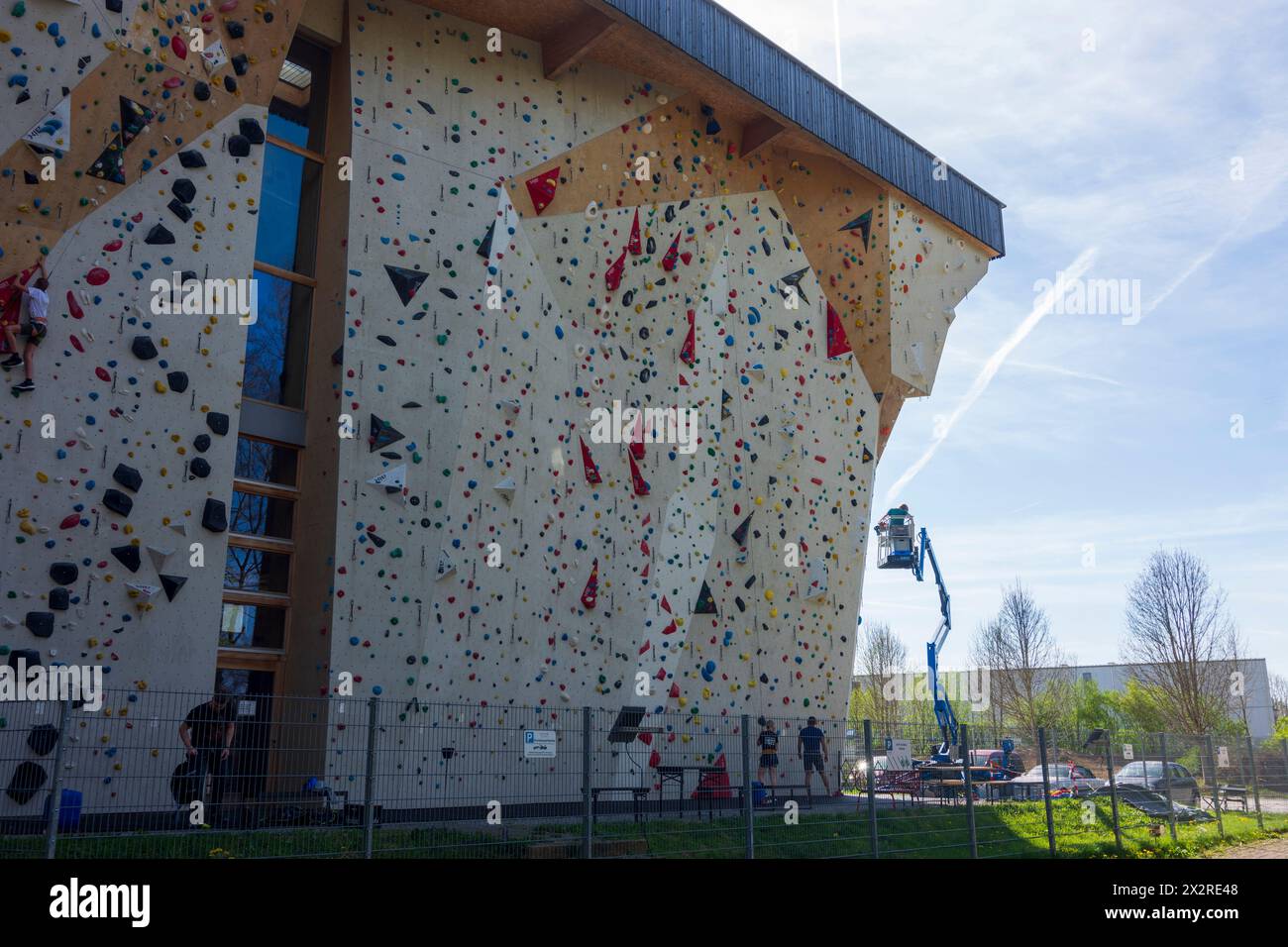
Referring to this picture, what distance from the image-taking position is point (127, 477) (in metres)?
12.2

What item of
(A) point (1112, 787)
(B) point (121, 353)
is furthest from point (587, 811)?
(A) point (1112, 787)

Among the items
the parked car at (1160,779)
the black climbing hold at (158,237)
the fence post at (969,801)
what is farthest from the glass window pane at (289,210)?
the parked car at (1160,779)

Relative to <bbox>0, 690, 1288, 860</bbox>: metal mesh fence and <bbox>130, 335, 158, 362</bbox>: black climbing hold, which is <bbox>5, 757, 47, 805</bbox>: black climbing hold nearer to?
<bbox>0, 690, 1288, 860</bbox>: metal mesh fence

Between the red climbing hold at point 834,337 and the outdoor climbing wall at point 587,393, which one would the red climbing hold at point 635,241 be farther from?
the red climbing hold at point 834,337

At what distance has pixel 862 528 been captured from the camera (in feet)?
72.2

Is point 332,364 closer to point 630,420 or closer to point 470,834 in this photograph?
point 630,420

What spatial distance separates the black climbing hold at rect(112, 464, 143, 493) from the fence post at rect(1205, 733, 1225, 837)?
54.3 feet

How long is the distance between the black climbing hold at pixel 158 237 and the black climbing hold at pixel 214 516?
320 cm

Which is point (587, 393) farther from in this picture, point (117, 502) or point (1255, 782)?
point (1255, 782)

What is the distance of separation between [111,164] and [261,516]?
4.94 metres
